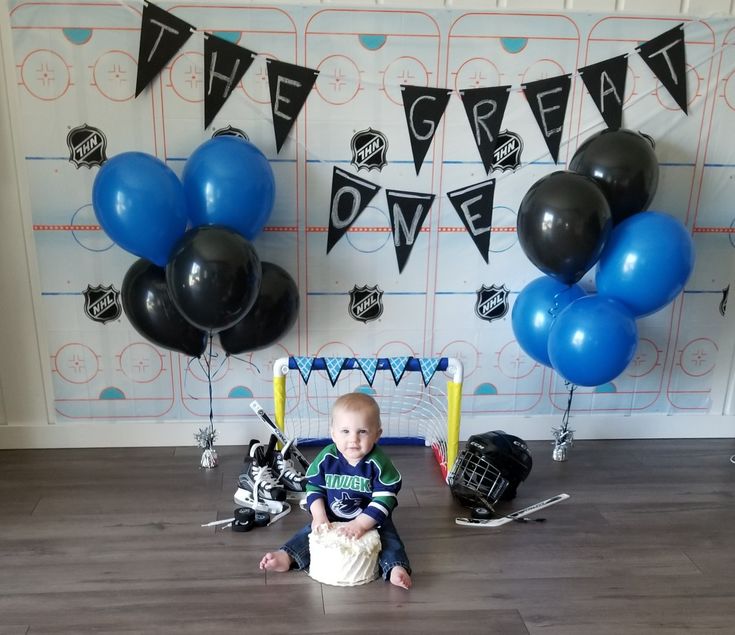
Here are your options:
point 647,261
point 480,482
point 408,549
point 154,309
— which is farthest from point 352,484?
point 647,261

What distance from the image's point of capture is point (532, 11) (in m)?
2.30

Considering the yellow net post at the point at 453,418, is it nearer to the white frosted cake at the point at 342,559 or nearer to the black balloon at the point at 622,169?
the white frosted cake at the point at 342,559

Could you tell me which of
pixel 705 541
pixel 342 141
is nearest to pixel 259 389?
pixel 342 141

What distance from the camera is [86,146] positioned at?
89.6 inches

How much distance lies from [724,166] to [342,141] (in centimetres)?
156

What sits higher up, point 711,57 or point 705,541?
point 711,57

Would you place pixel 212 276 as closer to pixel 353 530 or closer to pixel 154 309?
pixel 154 309

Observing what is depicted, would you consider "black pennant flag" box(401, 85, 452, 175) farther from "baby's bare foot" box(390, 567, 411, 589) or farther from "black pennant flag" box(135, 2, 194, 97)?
"baby's bare foot" box(390, 567, 411, 589)

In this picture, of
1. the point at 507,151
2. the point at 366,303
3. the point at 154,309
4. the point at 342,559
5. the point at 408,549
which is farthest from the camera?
the point at 366,303

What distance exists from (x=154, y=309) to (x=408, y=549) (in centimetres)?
114

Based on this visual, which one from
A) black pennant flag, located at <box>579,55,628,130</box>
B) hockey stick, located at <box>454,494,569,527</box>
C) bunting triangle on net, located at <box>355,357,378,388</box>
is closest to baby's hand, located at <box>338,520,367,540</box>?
hockey stick, located at <box>454,494,569,527</box>

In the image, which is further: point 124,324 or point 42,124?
point 124,324

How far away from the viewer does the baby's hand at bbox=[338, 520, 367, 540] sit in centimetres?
179

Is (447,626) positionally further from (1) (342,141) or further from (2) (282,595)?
(1) (342,141)
